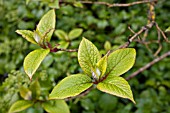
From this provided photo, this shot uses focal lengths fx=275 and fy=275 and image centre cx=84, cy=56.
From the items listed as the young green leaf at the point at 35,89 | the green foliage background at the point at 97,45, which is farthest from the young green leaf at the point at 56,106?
the green foliage background at the point at 97,45

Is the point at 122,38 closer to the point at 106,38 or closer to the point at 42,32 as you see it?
the point at 106,38

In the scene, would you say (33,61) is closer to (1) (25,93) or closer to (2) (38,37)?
(2) (38,37)

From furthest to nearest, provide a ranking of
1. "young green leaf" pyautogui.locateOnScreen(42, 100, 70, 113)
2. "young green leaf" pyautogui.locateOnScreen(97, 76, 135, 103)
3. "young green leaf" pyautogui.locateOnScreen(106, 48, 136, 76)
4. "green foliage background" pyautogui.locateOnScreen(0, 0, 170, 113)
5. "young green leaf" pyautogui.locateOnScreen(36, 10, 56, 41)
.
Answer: "green foliage background" pyautogui.locateOnScreen(0, 0, 170, 113) < "young green leaf" pyautogui.locateOnScreen(42, 100, 70, 113) < "young green leaf" pyautogui.locateOnScreen(36, 10, 56, 41) < "young green leaf" pyautogui.locateOnScreen(106, 48, 136, 76) < "young green leaf" pyautogui.locateOnScreen(97, 76, 135, 103)

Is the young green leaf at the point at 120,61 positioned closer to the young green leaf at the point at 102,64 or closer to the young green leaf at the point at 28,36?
the young green leaf at the point at 102,64

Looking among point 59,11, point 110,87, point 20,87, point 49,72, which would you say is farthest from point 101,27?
point 110,87

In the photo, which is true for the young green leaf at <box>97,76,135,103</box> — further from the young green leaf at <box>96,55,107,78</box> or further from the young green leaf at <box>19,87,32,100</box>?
the young green leaf at <box>19,87,32,100</box>

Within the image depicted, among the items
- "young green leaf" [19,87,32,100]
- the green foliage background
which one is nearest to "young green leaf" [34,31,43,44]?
"young green leaf" [19,87,32,100]
